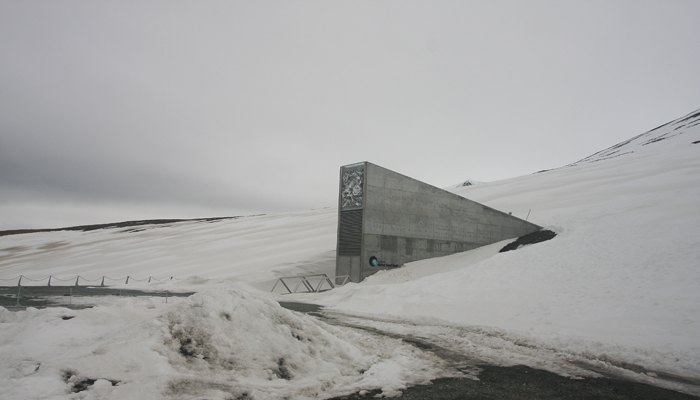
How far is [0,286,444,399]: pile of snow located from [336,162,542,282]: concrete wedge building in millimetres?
12339

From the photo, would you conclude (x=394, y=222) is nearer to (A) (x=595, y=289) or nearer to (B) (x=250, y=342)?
(A) (x=595, y=289)

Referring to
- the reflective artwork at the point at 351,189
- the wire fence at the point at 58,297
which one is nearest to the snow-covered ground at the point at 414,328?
the reflective artwork at the point at 351,189

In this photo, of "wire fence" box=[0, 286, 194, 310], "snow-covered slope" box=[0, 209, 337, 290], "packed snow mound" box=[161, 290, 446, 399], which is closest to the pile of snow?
"packed snow mound" box=[161, 290, 446, 399]

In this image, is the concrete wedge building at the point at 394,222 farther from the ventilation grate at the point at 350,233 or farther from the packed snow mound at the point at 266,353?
the packed snow mound at the point at 266,353

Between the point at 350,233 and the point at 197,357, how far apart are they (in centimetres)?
1485

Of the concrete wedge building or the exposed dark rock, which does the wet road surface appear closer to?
the concrete wedge building

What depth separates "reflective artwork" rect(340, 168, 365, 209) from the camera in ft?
63.3

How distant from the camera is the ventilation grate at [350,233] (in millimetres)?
19062

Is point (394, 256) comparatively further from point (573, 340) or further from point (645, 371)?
point (645, 371)

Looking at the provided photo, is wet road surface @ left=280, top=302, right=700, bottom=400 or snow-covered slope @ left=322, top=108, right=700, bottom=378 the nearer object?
wet road surface @ left=280, top=302, right=700, bottom=400

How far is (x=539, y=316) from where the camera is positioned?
859 cm

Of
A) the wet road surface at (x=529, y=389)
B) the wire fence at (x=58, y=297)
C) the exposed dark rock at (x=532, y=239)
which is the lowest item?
the wire fence at (x=58, y=297)

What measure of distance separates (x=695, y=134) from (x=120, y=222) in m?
117

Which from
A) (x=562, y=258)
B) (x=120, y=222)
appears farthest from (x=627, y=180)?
(x=120, y=222)
